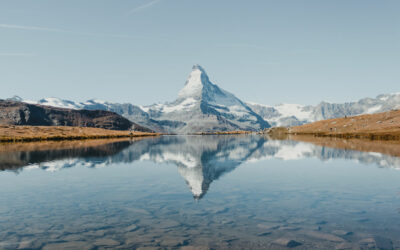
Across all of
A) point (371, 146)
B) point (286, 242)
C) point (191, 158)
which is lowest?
point (286, 242)

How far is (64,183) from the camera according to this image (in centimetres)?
3447

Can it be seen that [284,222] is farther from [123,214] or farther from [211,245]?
[123,214]

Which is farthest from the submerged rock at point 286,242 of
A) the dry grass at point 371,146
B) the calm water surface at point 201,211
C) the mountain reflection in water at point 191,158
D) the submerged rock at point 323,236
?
the dry grass at point 371,146

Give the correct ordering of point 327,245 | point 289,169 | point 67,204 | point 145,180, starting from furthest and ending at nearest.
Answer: point 289,169, point 145,180, point 67,204, point 327,245

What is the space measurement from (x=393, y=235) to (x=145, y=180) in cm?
2621

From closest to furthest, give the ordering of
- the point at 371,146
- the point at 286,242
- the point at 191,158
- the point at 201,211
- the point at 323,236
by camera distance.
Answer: the point at 286,242 → the point at 323,236 → the point at 201,211 → the point at 191,158 → the point at 371,146

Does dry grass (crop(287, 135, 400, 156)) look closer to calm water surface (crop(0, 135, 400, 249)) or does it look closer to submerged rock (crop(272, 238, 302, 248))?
calm water surface (crop(0, 135, 400, 249))

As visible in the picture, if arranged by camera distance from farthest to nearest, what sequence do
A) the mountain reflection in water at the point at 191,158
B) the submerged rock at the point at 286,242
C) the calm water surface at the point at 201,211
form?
the mountain reflection in water at the point at 191,158 < the calm water surface at the point at 201,211 < the submerged rock at the point at 286,242

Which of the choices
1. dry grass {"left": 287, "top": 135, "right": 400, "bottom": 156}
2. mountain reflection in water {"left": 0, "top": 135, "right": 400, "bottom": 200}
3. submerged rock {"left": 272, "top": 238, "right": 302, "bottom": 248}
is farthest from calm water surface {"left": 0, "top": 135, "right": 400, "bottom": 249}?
dry grass {"left": 287, "top": 135, "right": 400, "bottom": 156}

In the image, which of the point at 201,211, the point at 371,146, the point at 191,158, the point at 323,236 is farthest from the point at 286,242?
the point at 371,146

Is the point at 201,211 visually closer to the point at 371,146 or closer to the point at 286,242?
the point at 286,242

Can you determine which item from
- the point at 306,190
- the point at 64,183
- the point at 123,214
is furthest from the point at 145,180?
the point at 306,190

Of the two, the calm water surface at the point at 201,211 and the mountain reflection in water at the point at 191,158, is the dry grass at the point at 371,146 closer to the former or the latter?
the mountain reflection in water at the point at 191,158

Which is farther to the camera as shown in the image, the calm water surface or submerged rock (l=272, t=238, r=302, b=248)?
the calm water surface
